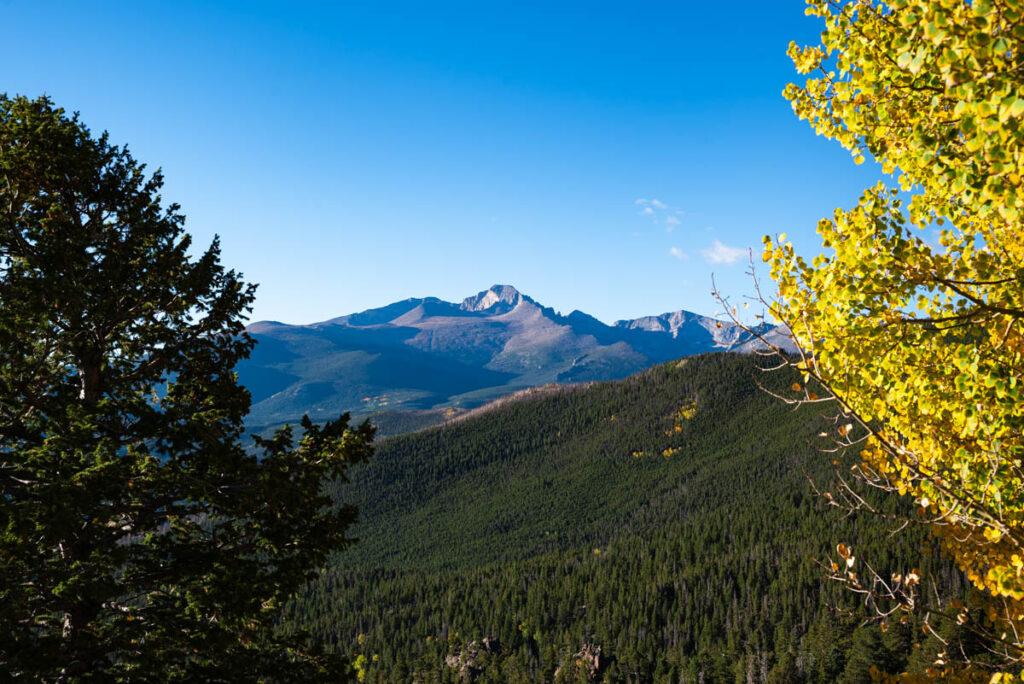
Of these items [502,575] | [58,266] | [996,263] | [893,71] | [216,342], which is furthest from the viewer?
[502,575]

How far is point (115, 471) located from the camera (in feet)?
27.8

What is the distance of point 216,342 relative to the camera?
12.6 metres

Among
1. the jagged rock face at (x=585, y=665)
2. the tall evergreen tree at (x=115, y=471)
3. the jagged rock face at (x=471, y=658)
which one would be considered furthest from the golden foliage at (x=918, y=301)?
the jagged rock face at (x=471, y=658)

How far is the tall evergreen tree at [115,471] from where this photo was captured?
8664 millimetres

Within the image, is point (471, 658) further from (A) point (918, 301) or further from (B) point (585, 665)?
(A) point (918, 301)

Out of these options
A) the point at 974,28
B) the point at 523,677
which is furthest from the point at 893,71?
the point at 523,677

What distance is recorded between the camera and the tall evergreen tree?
8.66 metres

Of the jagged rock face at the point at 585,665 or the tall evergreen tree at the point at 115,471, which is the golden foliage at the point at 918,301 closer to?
the tall evergreen tree at the point at 115,471

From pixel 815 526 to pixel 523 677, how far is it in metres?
103

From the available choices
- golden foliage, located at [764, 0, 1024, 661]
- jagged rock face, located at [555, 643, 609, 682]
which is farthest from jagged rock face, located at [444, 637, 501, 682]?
golden foliage, located at [764, 0, 1024, 661]

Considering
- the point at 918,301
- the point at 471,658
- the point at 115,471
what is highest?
the point at 918,301

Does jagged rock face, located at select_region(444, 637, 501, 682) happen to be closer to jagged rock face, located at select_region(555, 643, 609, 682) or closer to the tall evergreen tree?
jagged rock face, located at select_region(555, 643, 609, 682)

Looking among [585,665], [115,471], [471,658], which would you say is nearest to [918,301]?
[115,471]

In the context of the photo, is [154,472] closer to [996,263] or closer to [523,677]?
[996,263]
